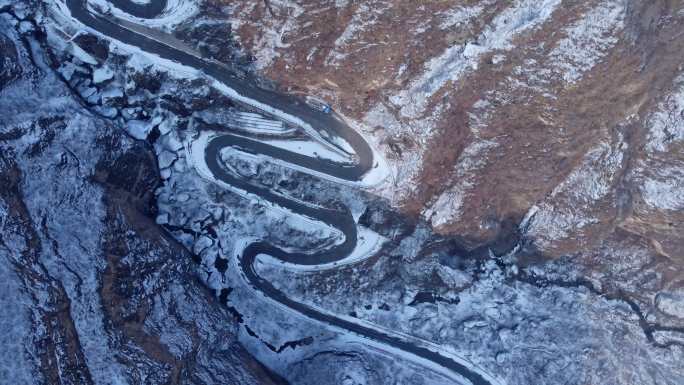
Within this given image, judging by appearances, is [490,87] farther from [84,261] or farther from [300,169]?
[84,261]

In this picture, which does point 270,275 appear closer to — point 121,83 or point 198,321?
point 198,321

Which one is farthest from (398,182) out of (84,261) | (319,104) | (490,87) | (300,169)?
(84,261)

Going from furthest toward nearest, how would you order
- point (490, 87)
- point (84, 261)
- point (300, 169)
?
point (300, 169) → point (490, 87) → point (84, 261)

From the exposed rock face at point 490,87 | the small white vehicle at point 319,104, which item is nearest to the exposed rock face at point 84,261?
the small white vehicle at point 319,104

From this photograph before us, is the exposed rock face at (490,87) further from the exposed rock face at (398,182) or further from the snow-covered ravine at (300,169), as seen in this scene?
the snow-covered ravine at (300,169)

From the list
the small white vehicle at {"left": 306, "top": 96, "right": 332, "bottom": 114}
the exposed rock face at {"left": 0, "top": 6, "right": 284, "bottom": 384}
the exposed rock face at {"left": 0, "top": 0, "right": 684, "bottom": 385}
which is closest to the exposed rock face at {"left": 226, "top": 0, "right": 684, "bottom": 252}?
the exposed rock face at {"left": 0, "top": 0, "right": 684, "bottom": 385}

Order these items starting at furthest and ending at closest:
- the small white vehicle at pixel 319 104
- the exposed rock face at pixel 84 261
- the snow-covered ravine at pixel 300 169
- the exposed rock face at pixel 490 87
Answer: the small white vehicle at pixel 319 104 → the snow-covered ravine at pixel 300 169 → the exposed rock face at pixel 490 87 → the exposed rock face at pixel 84 261

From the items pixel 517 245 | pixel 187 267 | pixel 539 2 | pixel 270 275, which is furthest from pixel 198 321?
pixel 539 2
